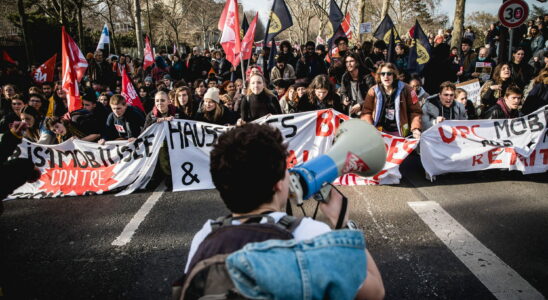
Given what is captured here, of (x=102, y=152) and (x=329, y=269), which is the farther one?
(x=102, y=152)

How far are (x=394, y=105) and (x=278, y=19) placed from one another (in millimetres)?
4482

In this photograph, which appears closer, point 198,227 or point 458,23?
point 198,227

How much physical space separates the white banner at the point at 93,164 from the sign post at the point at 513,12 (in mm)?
7528

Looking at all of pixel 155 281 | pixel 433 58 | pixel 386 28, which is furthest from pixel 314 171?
pixel 386 28

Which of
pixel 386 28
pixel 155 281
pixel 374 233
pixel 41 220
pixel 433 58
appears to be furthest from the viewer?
pixel 386 28

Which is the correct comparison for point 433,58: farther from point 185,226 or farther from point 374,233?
point 185,226

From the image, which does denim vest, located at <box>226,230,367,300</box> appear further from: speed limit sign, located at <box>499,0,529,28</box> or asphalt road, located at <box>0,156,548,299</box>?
speed limit sign, located at <box>499,0,529,28</box>

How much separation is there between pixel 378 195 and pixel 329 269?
3953mm

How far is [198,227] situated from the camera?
3.84 metres

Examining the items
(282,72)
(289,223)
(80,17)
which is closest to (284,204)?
(289,223)

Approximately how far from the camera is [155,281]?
288cm

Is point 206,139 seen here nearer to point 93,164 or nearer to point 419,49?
point 93,164

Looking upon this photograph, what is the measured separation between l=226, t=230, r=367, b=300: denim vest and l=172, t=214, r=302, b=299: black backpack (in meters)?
0.09

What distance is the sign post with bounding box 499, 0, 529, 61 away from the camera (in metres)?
7.12
